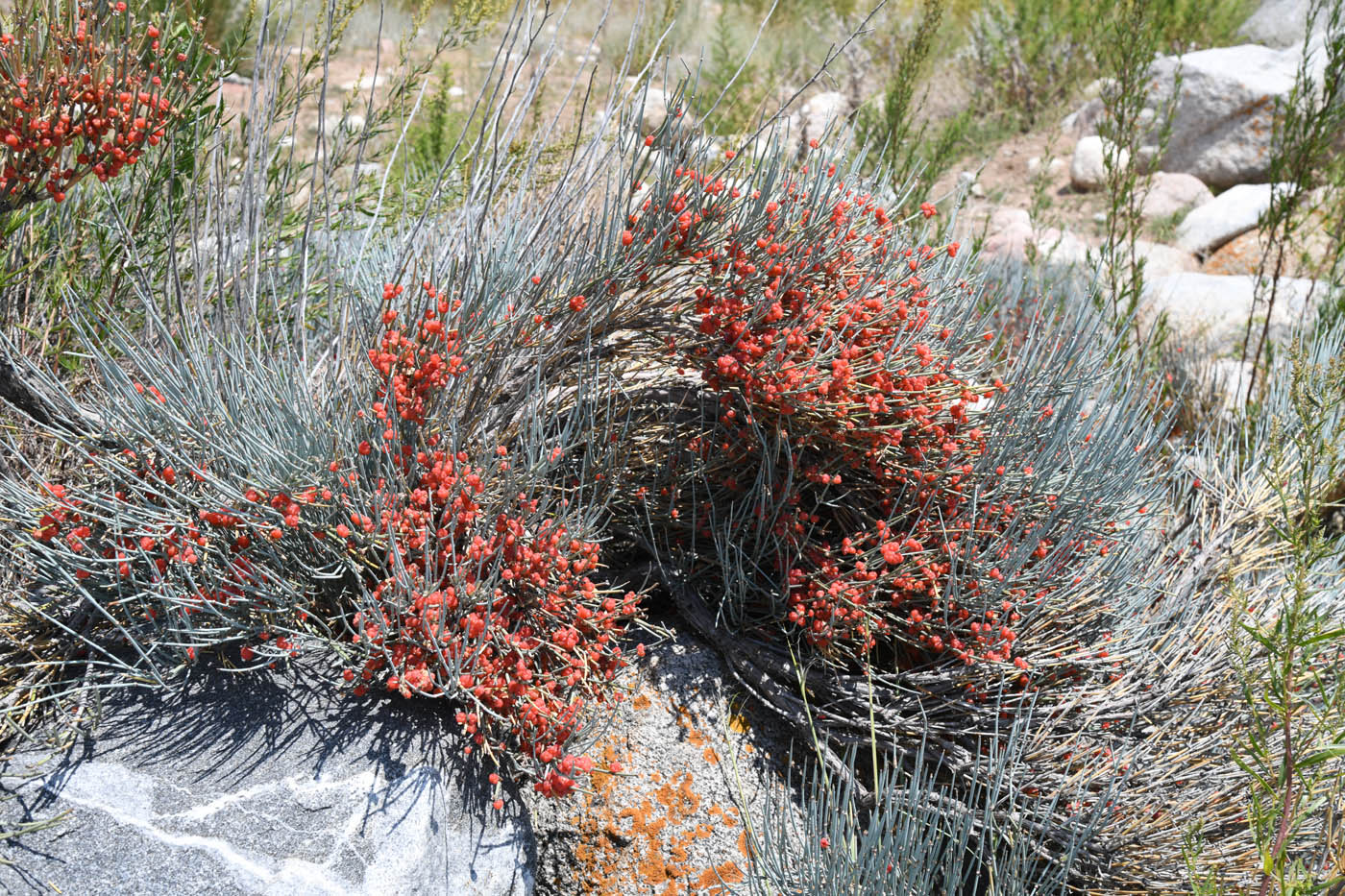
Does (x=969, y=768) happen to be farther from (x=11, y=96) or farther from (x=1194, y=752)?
(x=11, y=96)

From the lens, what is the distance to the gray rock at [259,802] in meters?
1.76

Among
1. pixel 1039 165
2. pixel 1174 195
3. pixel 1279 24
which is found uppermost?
pixel 1279 24

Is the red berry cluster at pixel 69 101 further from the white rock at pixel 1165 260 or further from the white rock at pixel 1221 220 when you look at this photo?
the white rock at pixel 1221 220

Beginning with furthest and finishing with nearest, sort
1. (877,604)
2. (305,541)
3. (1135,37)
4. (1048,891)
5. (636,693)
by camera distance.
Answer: (1135,37), (636,693), (877,604), (305,541), (1048,891)

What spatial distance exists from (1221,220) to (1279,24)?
13.9 ft

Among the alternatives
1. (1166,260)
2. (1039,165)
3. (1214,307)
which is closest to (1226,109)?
(1039,165)

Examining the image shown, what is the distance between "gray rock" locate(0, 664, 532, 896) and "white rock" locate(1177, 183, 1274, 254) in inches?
237

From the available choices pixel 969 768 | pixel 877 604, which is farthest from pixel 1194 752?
pixel 877 604

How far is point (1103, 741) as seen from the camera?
7.25ft

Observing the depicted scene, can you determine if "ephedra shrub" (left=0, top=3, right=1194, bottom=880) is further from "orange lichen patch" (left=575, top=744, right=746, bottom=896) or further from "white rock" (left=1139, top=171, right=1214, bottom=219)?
"white rock" (left=1139, top=171, right=1214, bottom=219)

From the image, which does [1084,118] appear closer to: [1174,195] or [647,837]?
[1174,195]

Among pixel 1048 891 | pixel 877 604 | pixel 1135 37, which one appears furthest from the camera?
pixel 1135 37

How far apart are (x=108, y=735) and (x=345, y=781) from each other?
1.55 feet

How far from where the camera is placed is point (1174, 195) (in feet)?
23.0
